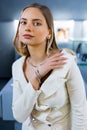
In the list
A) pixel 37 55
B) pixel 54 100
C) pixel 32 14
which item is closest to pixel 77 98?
pixel 54 100

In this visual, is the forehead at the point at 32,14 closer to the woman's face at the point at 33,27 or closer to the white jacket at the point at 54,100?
the woman's face at the point at 33,27

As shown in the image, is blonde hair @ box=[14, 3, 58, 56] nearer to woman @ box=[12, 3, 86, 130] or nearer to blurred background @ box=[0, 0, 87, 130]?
woman @ box=[12, 3, 86, 130]

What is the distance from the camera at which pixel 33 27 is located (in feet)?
1.94

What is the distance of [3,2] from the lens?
154 inches

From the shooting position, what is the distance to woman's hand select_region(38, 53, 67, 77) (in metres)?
0.61

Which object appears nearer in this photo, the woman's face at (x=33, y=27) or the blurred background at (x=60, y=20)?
the woman's face at (x=33, y=27)

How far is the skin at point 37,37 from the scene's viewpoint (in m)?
0.59

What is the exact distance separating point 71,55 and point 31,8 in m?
0.18

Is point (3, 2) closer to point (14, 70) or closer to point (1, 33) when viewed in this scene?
point (1, 33)

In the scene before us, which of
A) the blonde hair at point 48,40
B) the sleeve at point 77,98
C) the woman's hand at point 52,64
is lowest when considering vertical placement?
the sleeve at point 77,98

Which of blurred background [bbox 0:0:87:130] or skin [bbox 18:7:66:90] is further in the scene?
blurred background [bbox 0:0:87:130]

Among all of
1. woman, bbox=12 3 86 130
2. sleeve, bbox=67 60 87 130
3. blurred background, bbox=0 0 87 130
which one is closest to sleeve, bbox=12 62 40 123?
woman, bbox=12 3 86 130

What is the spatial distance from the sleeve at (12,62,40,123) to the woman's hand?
55 mm

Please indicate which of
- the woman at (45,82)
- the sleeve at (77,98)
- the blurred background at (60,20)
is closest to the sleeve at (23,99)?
the woman at (45,82)
